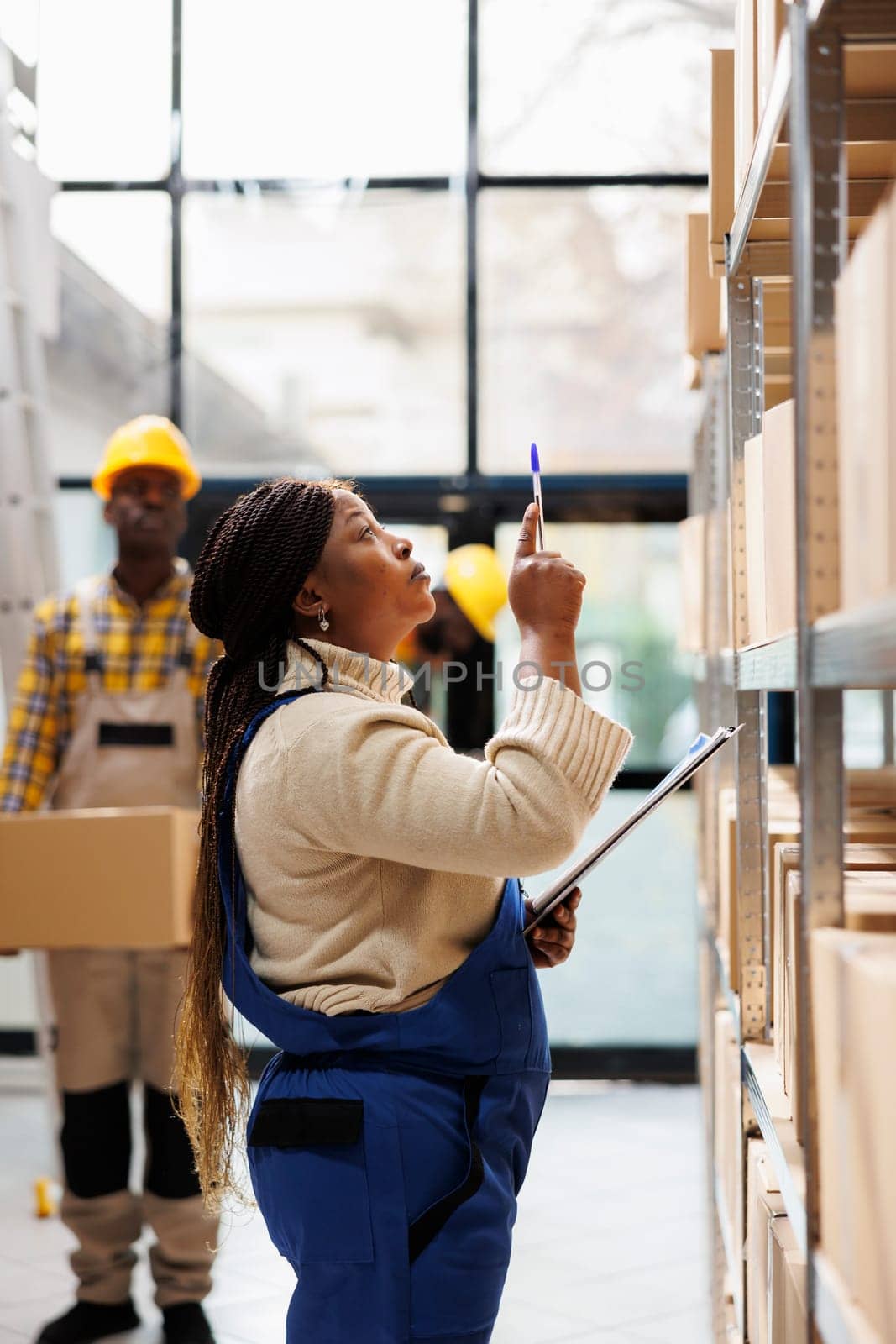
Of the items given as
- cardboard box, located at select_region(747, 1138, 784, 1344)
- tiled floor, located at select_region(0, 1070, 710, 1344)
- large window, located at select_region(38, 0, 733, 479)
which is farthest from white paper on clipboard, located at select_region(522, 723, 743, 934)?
large window, located at select_region(38, 0, 733, 479)

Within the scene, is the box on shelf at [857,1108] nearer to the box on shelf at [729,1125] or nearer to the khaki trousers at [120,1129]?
the box on shelf at [729,1125]

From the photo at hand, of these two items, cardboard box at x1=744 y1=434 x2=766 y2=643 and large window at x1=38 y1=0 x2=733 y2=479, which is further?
large window at x1=38 y1=0 x2=733 y2=479

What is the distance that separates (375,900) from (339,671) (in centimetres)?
25

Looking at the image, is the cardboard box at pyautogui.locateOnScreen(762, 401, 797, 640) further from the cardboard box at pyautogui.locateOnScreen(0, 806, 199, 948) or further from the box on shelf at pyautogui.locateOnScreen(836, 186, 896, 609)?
the cardboard box at pyautogui.locateOnScreen(0, 806, 199, 948)

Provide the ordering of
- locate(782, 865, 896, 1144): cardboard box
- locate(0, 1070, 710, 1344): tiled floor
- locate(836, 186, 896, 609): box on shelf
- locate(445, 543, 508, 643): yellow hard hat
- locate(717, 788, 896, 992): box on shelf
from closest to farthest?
locate(836, 186, 896, 609): box on shelf < locate(782, 865, 896, 1144): cardboard box < locate(717, 788, 896, 992): box on shelf < locate(0, 1070, 710, 1344): tiled floor < locate(445, 543, 508, 643): yellow hard hat

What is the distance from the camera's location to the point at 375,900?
1.48m

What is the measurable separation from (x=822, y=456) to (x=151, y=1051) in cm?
242

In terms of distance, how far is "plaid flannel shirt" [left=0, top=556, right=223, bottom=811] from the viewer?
3.27 m

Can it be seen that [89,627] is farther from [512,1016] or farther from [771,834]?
[512,1016]

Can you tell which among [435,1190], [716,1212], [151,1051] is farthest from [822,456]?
[151,1051]

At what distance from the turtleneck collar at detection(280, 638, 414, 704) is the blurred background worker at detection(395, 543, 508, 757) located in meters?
3.26

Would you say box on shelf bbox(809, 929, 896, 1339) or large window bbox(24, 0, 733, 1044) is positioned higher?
large window bbox(24, 0, 733, 1044)

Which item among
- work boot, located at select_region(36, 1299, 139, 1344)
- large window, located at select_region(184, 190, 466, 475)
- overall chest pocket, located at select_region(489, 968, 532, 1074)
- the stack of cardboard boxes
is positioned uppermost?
large window, located at select_region(184, 190, 466, 475)

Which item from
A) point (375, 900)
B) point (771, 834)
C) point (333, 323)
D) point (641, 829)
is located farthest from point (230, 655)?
point (333, 323)
